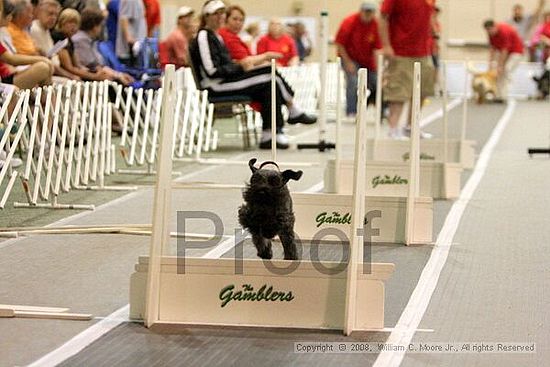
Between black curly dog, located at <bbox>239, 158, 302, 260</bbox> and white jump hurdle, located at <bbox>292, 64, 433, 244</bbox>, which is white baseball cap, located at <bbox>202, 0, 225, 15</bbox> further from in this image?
black curly dog, located at <bbox>239, 158, 302, 260</bbox>

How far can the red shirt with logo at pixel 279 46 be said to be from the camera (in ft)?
50.9

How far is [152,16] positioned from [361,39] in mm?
2381

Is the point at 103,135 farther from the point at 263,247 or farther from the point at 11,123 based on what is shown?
the point at 263,247

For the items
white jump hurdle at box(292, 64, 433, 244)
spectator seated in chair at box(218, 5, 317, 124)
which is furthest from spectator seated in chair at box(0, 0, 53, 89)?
white jump hurdle at box(292, 64, 433, 244)

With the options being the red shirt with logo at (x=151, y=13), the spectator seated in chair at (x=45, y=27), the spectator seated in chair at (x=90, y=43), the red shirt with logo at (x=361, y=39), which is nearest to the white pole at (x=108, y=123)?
the spectator seated in chair at (x=45, y=27)

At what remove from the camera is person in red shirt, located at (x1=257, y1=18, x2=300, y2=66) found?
51.0 feet

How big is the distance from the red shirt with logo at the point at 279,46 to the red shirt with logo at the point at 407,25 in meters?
4.70

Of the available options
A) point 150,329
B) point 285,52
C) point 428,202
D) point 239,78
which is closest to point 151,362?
point 150,329

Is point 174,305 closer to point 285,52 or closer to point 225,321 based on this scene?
point 225,321

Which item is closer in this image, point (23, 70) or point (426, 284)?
point (426, 284)

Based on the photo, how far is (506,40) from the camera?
2042 centimetres

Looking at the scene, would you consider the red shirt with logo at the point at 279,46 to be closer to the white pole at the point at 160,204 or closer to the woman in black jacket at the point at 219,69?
the woman in black jacket at the point at 219,69

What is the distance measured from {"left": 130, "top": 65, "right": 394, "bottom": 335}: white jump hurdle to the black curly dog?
433mm

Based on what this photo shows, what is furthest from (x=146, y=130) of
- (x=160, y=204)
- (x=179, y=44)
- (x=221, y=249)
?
(x=160, y=204)
